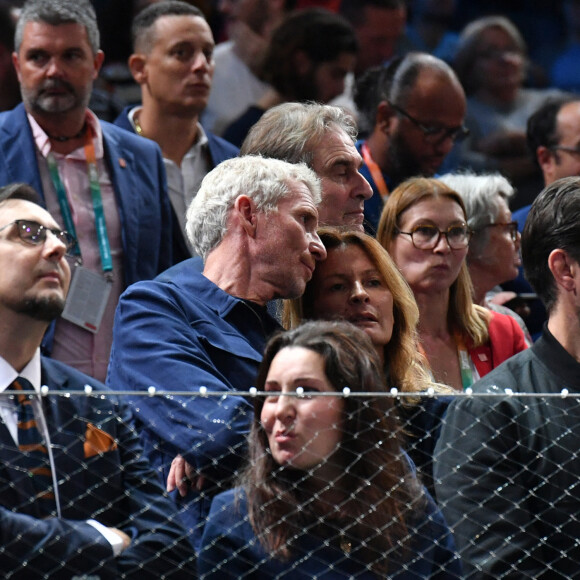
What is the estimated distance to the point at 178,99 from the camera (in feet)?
17.2

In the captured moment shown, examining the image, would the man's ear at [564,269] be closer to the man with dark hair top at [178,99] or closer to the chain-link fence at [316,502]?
the chain-link fence at [316,502]

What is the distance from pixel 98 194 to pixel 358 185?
1042 millimetres

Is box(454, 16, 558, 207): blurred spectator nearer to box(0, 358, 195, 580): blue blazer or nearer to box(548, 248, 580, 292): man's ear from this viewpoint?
box(548, 248, 580, 292): man's ear

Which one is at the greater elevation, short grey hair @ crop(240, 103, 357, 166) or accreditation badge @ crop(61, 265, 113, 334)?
short grey hair @ crop(240, 103, 357, 166)

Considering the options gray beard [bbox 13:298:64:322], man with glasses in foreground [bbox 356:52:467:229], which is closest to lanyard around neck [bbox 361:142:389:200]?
man with glasses in foreground [bbox 356:52:467:229]

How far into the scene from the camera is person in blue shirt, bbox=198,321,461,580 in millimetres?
2859

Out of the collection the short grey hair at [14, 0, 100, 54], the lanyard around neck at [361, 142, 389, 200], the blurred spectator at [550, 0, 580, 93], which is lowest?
the blurred spectator at [550, 0, 580, 93]

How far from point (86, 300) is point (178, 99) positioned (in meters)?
1.11

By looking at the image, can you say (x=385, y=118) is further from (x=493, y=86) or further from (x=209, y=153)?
(x=493, y=86)

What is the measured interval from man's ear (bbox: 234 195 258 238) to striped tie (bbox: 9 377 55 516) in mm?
948

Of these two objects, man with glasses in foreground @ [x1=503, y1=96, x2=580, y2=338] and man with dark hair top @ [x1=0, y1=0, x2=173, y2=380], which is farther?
man with glasses in foreground @ [x1=503, y1=96, x2=580, y2=338]

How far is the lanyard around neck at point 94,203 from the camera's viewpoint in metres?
4.58

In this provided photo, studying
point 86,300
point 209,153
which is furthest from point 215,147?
point 86,300

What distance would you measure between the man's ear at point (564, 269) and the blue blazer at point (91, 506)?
124 centimetres
